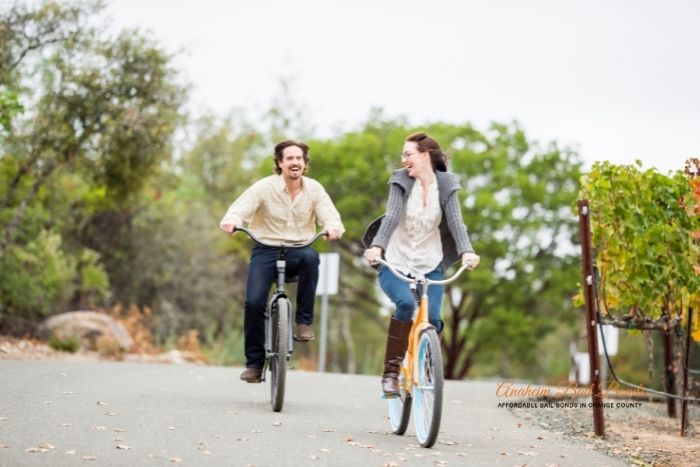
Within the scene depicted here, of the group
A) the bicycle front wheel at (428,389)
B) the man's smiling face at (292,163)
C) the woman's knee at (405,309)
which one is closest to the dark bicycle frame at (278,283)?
the man's smiling face at (292,163)

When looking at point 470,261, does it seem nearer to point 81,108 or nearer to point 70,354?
point 70,354

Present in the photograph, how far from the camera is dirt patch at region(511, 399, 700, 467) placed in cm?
821

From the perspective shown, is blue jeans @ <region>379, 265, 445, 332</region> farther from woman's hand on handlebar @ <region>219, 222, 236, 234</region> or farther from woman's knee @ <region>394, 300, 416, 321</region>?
woman's hand on handlebar @ <region>219, 222, 236, 234</region>

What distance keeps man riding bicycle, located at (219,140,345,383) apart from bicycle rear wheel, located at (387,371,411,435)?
126 centimetres

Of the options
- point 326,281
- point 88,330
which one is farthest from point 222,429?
→ point 88,330

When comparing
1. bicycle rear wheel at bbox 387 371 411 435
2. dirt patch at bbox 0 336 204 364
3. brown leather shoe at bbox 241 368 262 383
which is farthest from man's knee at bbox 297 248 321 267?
dirt patch at bbox 0 336 204 364

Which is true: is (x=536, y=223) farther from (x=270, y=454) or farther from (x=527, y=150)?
(x=270, y=454)

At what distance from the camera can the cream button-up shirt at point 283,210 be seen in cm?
905

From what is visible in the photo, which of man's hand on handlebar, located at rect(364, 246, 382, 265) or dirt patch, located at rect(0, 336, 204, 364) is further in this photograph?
dirt patch, located at rect(0, 336, 204, 364)

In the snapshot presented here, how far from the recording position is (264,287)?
9023 mm

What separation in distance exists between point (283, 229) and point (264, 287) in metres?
0.53

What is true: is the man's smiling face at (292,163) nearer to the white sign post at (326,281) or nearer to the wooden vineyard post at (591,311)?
the wooden vineyard post at (591,311)

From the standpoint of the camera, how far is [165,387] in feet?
34.0

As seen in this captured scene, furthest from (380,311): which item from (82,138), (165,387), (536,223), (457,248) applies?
(457,248)
